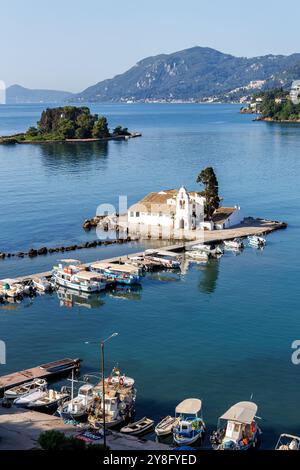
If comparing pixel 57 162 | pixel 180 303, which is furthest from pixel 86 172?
pixel 180 303

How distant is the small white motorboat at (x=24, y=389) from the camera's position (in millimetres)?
36344

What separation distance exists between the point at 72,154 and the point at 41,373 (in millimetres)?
124030

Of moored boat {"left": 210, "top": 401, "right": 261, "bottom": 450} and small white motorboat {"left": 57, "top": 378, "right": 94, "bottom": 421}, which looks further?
small white motorboat {"left": 57, "top": 378, "right": 94, "bottom": 421}

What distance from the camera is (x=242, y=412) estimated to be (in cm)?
3256

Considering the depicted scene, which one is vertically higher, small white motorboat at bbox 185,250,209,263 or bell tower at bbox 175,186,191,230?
bell tower at bbox 175,186,191,230

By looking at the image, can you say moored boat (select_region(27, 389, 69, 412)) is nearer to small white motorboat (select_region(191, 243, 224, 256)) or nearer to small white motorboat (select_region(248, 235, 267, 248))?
small white motorboat (select_region(191, 243, 224, 256))

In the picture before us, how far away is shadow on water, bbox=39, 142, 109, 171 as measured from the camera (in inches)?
5487

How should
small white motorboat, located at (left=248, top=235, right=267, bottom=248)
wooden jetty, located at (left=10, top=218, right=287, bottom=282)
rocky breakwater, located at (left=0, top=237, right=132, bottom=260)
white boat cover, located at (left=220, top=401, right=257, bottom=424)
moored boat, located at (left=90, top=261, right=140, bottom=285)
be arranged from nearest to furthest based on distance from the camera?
white boat cover, located at (left=220, top=401, right=257, bottom=424) → moored boat, located at (left=90, top=261, right=140, bottom=285) → rocky breakwater, located at (left=0, top=237, right=132, bottom=260) → wooden jetty, located at (left=10, top=218, right=287, bottom=282) → small white motorboat, located at (left=248, top=235, right=267, bottom=248)

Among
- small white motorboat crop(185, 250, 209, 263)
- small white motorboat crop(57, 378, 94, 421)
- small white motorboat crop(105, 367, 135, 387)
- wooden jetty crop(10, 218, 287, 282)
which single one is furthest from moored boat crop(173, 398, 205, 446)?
small white motorboat crop(185, 250, 209, 263)

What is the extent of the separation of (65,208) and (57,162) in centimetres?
5336


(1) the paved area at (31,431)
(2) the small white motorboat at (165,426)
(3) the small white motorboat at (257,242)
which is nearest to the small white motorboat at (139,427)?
(2) the small white motorboat at (165,426)

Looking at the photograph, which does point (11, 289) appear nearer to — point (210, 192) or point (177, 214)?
point (177, 214)

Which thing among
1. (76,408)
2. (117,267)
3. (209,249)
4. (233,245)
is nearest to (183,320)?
(117,267)

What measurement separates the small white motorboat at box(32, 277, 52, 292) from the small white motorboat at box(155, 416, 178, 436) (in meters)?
25.8
